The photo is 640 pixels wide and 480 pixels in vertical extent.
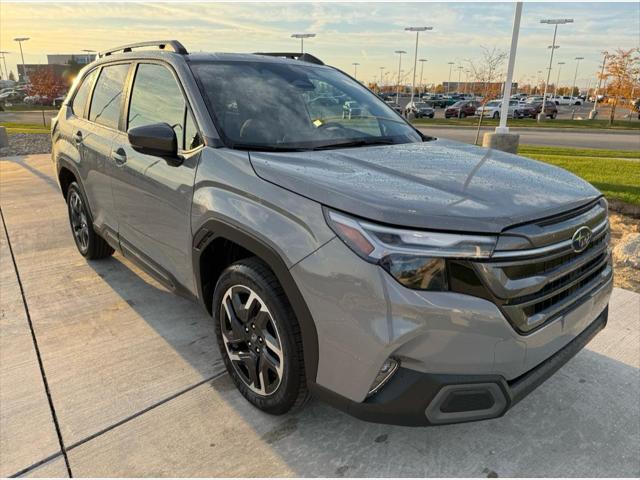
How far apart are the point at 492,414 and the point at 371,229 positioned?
0.87 metres

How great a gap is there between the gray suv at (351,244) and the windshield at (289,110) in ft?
0.04

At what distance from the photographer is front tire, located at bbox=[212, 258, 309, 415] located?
2184 millimetres

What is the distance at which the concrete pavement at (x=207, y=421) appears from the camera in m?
2.23

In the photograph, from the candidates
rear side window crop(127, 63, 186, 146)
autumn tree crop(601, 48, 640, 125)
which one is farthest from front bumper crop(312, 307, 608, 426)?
autumn tree crop(601, 48, 640, 125)

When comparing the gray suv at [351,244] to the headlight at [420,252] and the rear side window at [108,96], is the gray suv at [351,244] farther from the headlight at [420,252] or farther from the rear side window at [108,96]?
the rear side window at [108,96]

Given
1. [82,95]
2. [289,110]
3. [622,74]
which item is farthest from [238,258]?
[622,74]

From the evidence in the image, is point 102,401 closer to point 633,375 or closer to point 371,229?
point 371,229

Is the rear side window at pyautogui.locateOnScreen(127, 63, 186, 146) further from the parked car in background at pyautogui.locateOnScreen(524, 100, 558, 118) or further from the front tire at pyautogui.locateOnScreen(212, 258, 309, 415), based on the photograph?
the parked car in background at pyautogui.locateOnScreen(524, 100, 558, 118)

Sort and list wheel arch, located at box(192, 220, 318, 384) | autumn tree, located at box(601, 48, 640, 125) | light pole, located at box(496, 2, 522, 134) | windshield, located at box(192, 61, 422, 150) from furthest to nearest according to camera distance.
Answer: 1. autumn tree, located at box(601, 48, 640, 125)
2. light pole, located at box(496, 2, 522, 134)
3. windshield, located at box(192, 61, 422, 150)
4. wheel arch, located at box(192, 220, 318, 384)

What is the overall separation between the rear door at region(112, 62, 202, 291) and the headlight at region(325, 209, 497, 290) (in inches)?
50.0

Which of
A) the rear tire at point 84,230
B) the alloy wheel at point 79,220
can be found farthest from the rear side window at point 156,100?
the alloy wheel at point 79,220

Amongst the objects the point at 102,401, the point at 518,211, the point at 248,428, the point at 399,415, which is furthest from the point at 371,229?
the point at 102,401

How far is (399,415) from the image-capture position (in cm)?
190

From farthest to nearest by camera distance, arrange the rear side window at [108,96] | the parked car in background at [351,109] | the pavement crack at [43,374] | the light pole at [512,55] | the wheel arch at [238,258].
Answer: the light pole at [512,55] → the rear side window at [108,96] → the parked car in background at [351,109] → the pavement crack at [43,374] → the wheel arch at [238,258]
